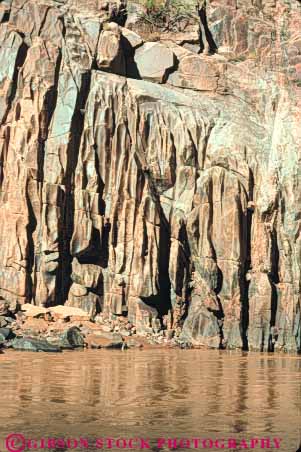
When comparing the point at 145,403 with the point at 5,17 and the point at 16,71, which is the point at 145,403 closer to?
the point at 16,71

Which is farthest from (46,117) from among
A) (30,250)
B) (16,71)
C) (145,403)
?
(145,403)

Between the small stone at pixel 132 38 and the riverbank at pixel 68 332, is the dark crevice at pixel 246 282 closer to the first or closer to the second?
the riverbank at pixel 68 332

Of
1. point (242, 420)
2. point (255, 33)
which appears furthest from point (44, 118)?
point (242, 420)

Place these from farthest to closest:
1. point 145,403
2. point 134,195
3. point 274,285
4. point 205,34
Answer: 1. point 205,34
2. point 134,195
3. point 274,285
4. point 145,403

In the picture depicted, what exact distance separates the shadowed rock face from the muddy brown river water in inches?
483

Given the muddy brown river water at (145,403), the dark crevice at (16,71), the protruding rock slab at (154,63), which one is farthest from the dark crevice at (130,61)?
the muddy brown river water at (145,403)

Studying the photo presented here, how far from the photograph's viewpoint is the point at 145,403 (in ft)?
51.5

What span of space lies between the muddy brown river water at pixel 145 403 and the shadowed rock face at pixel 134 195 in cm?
1226

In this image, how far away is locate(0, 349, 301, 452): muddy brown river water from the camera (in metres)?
11.3

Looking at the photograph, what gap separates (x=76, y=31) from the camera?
1735 inches

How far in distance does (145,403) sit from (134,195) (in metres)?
26.7

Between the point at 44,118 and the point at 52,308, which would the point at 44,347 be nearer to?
the point at 52,308

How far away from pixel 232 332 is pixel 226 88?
16.3 meters

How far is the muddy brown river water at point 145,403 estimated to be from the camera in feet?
37.0
